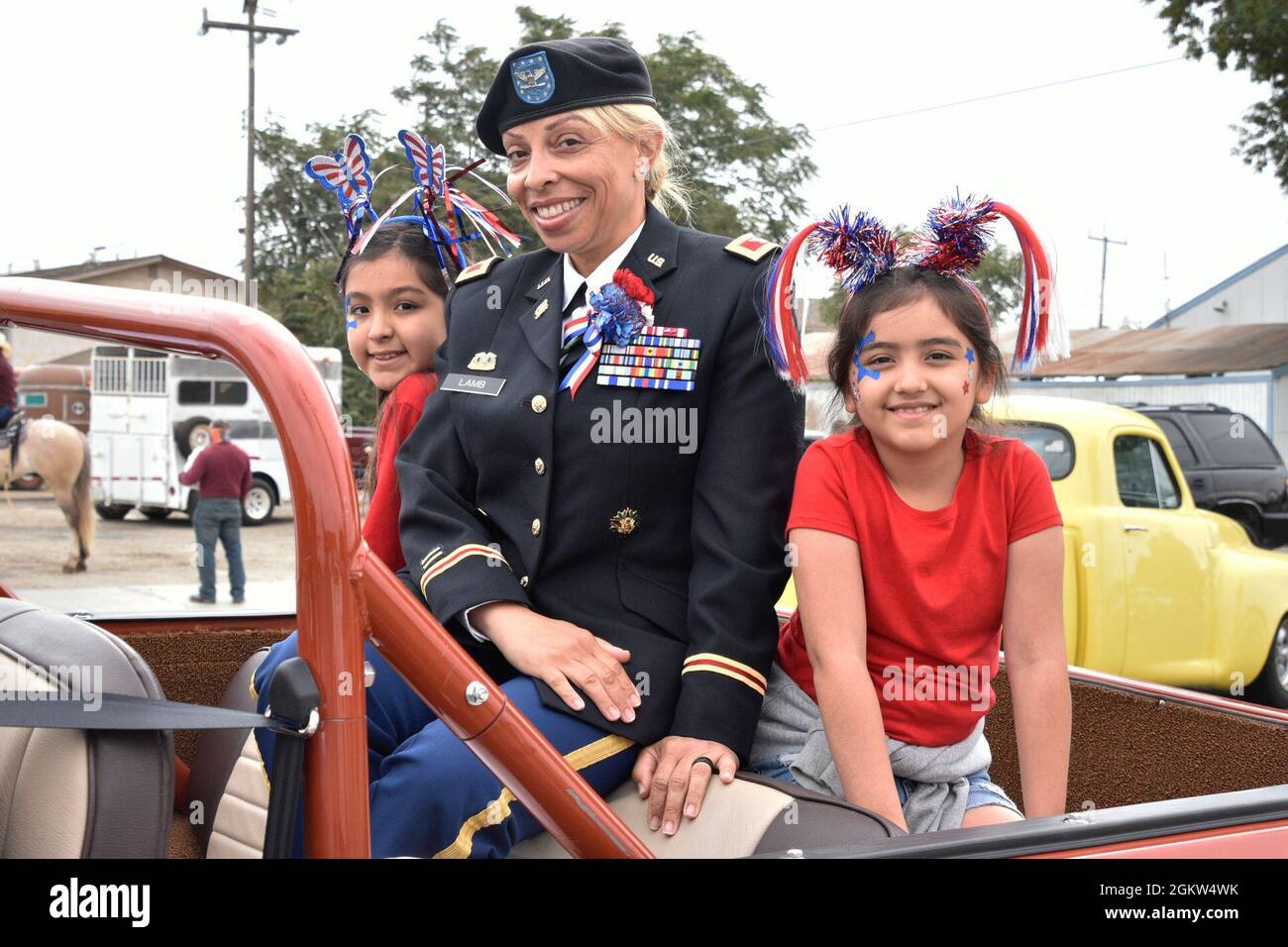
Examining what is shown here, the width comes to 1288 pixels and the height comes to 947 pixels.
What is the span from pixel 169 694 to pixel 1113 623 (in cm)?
459

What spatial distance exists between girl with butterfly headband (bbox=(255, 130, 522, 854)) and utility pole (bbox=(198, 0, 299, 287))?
16581 mm

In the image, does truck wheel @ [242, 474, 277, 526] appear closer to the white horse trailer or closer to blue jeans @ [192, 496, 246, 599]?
the white horse trailer

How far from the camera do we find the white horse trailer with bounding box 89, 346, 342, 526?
18.8 metres

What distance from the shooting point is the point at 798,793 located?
171cm

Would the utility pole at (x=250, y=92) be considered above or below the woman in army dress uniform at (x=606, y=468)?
above

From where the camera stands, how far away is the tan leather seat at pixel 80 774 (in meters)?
1.33

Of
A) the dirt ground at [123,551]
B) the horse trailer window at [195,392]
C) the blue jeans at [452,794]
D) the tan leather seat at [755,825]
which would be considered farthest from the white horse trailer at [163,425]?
the tan leather seat at [755,825]

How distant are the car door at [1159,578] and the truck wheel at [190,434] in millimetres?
15192

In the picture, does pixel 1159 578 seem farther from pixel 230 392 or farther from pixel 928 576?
pixel 230 392

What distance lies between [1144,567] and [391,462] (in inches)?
182

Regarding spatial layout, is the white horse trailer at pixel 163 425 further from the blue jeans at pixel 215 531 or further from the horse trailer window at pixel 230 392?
the blue jeans at pixel 215 531

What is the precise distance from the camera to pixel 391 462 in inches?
99.7

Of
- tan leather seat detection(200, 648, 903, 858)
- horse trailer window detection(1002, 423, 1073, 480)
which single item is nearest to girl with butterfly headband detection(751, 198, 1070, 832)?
tan leather seat detection(200, 648, 903, 858)

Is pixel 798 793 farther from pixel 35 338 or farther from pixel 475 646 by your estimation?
pixel 35 338
